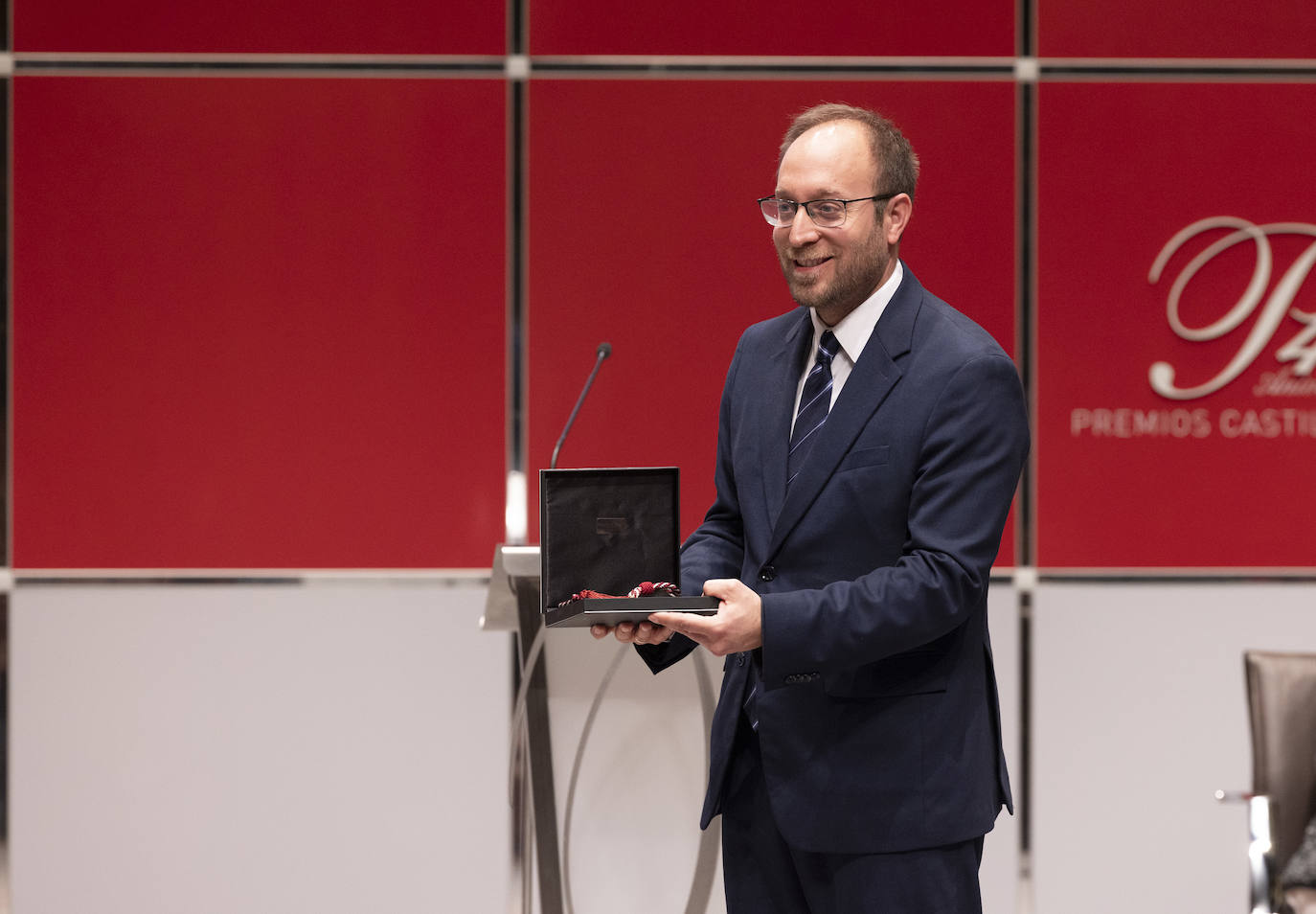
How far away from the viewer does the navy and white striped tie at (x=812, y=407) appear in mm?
1859

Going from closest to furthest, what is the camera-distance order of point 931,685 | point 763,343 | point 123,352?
point 931,685 < point 763,343 < point 123,352

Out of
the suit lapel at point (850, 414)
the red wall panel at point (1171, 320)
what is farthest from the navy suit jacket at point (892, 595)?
the red wall panel at point (1171, 320)

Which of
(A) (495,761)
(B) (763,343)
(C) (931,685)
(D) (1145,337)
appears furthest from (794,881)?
(D) (1145,337)

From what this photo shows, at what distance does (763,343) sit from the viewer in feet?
6.77

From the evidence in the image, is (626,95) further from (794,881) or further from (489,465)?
(794,881)

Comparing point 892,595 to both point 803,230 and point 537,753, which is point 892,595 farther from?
point 537,753

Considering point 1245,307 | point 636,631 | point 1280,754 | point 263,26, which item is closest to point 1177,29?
point 1245,307

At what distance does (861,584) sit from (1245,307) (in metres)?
2.42

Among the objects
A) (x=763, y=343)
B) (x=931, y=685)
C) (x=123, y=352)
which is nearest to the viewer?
(x=931, y=685)

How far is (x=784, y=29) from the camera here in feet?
11.6

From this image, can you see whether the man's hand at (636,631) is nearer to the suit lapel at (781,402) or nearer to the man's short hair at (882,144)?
the suit lapel at (781,402)

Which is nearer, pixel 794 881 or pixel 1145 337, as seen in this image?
pixel 794 881

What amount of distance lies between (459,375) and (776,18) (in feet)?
4.53

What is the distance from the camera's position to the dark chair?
2393 mm
